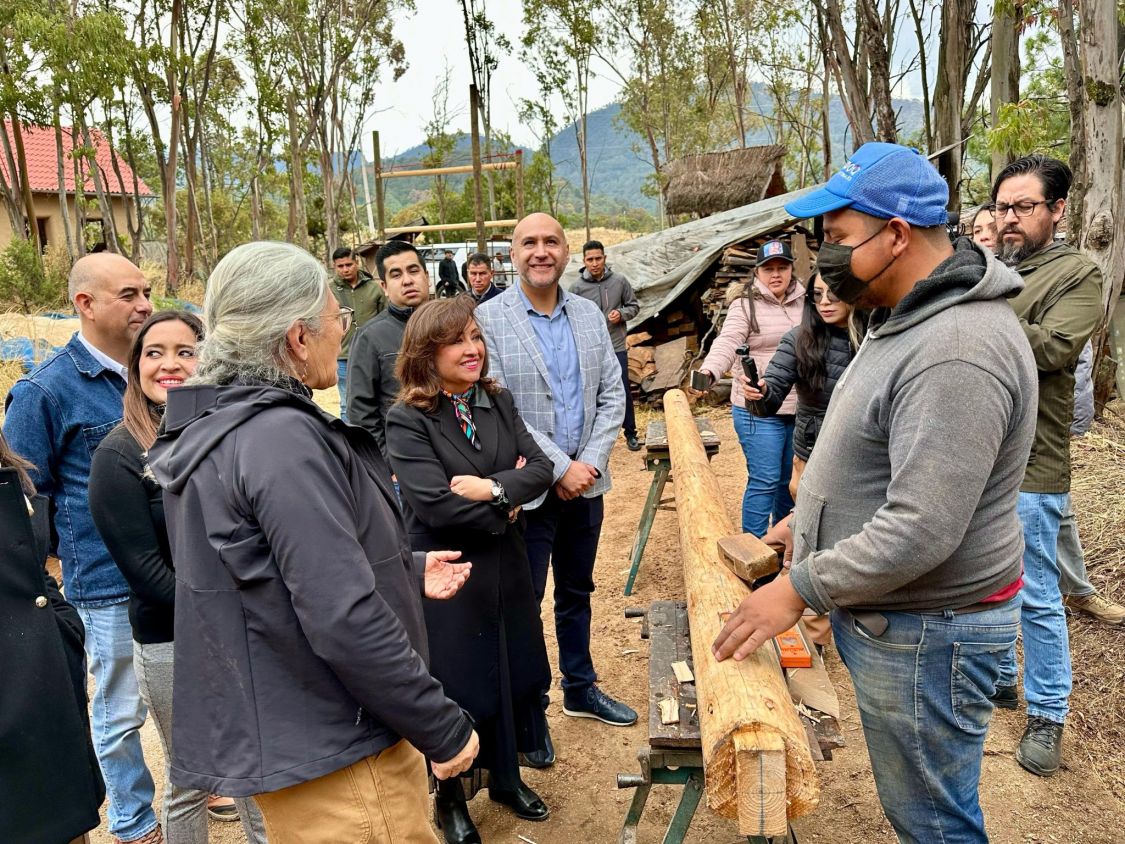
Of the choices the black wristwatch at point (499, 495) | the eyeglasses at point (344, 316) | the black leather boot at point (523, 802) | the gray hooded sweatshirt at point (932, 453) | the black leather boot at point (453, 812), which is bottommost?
the black leather boot at point (523, 802)

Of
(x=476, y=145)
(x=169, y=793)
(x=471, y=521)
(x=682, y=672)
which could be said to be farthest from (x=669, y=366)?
(x=169, y=793)

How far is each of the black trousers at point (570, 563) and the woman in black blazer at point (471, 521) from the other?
408mm

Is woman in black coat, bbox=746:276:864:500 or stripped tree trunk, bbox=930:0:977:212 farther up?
stripped tree trunk, bbox=930:0:977:212

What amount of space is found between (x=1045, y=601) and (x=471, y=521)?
231 centimetres

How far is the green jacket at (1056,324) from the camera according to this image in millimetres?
2988

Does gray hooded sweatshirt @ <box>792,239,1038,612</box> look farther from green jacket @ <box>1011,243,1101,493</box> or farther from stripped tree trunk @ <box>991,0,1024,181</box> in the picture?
stripped tree trunk @ <box>991,0,1024,181</box>

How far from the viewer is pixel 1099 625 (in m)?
3.95

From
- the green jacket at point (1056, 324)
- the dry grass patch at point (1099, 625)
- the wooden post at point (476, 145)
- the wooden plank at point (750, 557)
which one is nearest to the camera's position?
the wooden plank at point (750, 557)

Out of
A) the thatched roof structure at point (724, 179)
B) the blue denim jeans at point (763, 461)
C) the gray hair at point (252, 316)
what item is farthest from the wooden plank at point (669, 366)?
the gray hair at point (252, 316)

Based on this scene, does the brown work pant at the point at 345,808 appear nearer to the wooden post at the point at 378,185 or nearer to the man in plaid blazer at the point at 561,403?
the man in plaid blazer at the point at 561,403

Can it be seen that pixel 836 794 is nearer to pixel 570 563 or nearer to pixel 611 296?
pixel 570 563

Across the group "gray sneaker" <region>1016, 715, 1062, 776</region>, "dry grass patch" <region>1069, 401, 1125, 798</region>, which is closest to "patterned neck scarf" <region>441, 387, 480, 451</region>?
"gray sneaker" <region>1016, 715, 1062, 776</region>

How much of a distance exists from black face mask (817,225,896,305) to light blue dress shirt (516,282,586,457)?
178 centimetres

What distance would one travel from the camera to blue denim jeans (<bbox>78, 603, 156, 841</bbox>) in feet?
9.20
